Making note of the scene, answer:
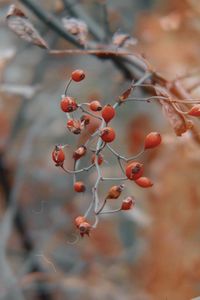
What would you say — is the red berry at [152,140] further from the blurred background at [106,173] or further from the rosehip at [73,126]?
the blurred background at [106,173]

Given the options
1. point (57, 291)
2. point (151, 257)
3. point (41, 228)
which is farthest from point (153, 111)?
point (151, 257)

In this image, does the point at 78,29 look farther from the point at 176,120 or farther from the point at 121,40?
the point at 176,120

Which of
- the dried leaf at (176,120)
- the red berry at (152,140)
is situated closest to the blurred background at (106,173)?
the dried leaf at (176,120)

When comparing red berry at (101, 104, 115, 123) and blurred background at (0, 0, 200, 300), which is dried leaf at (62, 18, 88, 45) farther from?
red berry at (101, 104, 115, 123)

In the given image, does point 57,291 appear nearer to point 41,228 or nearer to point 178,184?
point 41,228

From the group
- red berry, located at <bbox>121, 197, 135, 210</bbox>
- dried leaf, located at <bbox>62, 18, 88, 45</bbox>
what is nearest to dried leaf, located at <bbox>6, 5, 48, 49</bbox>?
dried leaf, located at <bbox>62, 18, 88, 45</bbox>

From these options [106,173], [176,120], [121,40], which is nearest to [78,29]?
[121,40]
